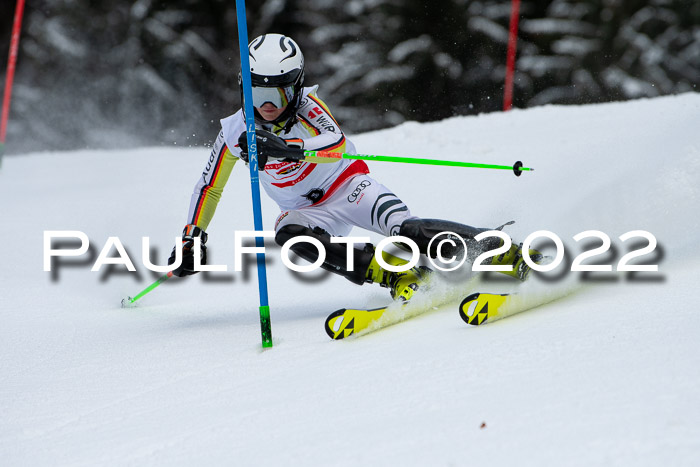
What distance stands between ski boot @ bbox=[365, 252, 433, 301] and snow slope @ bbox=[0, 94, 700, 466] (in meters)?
0.21

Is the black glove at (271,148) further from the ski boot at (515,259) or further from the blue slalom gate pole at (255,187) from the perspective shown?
the ski boot at (515,259)

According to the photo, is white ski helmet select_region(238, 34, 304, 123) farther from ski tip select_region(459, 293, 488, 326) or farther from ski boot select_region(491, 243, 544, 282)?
ski tip select_region(459, 293, 488, 326)

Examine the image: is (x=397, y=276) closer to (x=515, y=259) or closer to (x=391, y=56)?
(x=515, y=259)

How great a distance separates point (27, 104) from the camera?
18.0m

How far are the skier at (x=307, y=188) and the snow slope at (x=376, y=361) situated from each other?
0.29 metres

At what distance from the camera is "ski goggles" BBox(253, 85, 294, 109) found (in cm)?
346

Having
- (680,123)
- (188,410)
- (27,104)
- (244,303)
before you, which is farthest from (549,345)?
(27,104)

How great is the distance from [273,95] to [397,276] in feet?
2.84

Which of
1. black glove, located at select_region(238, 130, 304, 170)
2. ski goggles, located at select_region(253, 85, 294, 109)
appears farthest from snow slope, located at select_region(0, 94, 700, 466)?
ski goggles, located at select_region(253, 85, 294, 109)

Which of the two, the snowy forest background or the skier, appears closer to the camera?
the skier

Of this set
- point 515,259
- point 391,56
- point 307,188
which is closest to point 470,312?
point 515,259

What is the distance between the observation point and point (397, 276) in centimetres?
358

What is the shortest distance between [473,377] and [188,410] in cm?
81

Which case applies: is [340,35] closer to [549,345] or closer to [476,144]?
[476,144]
